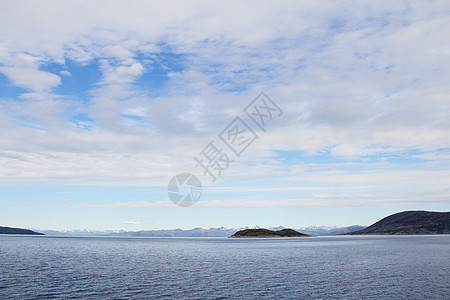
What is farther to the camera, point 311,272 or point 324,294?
point 311,272

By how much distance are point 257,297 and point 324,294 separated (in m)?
12.1

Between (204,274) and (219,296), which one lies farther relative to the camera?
(204,274)

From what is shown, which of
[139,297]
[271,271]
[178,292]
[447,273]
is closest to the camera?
[139,297]

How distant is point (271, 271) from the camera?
89.8 m

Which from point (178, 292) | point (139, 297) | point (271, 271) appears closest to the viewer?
point (139, 297)

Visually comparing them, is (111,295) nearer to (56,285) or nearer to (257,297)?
(56,285)

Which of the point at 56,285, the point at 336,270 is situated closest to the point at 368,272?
the point at 336,270

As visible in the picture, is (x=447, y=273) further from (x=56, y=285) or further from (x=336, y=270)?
(x=56, y=285)

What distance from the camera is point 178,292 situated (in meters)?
59.2

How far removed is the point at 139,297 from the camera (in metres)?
55.0

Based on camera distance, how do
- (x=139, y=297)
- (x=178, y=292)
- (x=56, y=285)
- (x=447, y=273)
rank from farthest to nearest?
(x=447, y=273)
(x=56, y=285)
(x=178, y=292)
(x=139, y=297)

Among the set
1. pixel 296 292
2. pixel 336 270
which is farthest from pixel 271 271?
pixel 296 292

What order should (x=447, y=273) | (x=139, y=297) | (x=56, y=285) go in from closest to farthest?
1. (x=139, y=297)
2. (x=56, y=285)
3. (x=447, y=273)

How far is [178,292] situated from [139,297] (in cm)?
733
